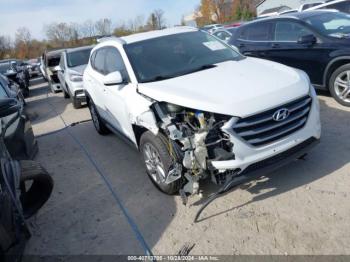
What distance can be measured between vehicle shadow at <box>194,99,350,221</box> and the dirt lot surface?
11 mm

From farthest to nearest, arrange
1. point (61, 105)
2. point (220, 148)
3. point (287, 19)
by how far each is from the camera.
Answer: point (61, 105), point (287, 19), point (220, 148)

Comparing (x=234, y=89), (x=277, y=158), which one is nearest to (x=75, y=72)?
(x=234, y=89)

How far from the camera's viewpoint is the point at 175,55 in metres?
4.60

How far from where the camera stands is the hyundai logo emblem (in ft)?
11.0

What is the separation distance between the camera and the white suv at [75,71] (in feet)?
31.2

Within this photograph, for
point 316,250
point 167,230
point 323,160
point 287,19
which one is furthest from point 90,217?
point 287,19

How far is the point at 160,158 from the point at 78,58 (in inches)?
317

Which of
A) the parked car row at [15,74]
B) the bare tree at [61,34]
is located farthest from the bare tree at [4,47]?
the parked car row at [15,74]

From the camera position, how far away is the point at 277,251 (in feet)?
9.48

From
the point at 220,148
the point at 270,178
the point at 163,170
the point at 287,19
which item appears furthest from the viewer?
the point at 287,19

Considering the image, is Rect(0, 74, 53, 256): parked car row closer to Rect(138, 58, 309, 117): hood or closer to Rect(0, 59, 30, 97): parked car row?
Rect(138, 58, 309, 117): hood

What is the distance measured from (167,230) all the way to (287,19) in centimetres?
536

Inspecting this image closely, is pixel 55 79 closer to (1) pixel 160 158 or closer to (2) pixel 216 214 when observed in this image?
(1) pixel 160 158

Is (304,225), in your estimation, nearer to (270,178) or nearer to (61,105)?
(270,178)
